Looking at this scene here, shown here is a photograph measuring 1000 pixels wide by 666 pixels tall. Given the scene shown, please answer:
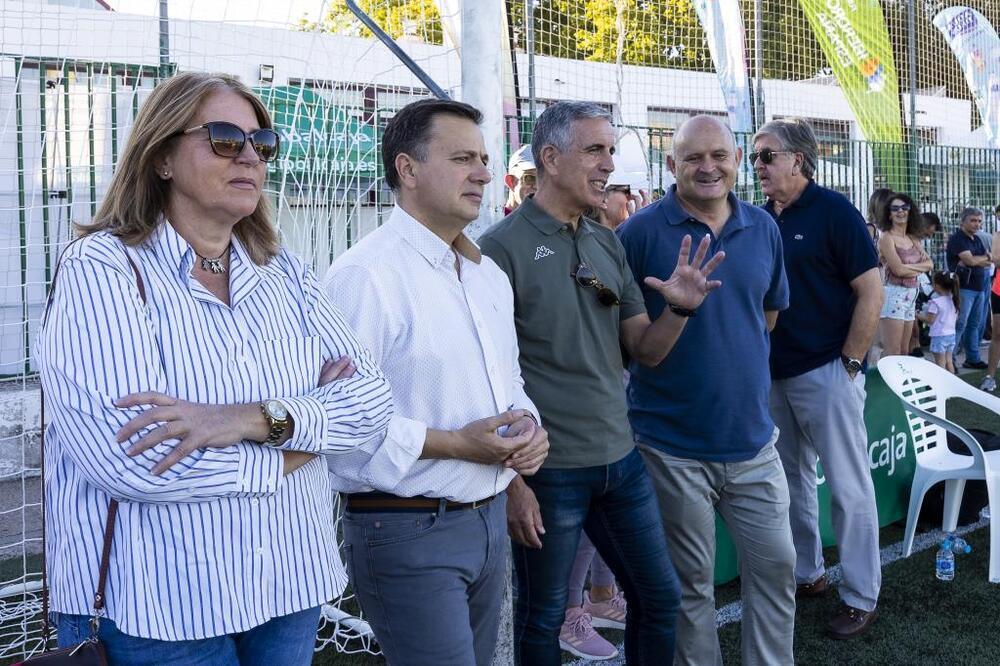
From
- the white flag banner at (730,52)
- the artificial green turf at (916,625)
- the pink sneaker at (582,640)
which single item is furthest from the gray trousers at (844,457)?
the white flag banner at (730,52)

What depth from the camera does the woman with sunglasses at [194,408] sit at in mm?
1549

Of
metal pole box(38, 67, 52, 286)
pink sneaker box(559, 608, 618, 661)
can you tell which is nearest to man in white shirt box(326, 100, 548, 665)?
pink sneaker box(559, 608, 618, 661)

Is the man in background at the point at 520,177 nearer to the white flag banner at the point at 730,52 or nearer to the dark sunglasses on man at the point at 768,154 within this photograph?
the dark sunglasses on man at the point at 768,154

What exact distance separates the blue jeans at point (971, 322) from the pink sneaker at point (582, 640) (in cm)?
864

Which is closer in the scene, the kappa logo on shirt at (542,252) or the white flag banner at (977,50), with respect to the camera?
the kappa logo on shirt at (542,252)

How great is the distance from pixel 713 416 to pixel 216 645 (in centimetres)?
184

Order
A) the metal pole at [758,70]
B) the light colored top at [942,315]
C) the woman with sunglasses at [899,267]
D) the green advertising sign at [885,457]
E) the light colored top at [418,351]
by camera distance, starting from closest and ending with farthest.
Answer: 1. the light colored top at [418,351]
2. the green advertising sign at [885,457]
3. the woman with sunglasses at [899,267]
4. the light colored top at [942,315]
5. the metal pole at [758,70]

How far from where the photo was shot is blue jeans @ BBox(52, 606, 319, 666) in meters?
1.59

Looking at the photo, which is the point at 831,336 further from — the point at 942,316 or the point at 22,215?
the point at 942,316

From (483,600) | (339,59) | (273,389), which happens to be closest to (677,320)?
(483,600)

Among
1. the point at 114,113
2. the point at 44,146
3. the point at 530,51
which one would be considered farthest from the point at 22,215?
the point at 530,51

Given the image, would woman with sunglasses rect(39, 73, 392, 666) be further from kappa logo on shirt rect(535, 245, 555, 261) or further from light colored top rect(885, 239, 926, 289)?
light colored top rect(885, 239, 926, 289)

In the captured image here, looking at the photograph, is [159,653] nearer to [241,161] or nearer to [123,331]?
[123,331]

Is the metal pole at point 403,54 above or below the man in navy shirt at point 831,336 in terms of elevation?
above
